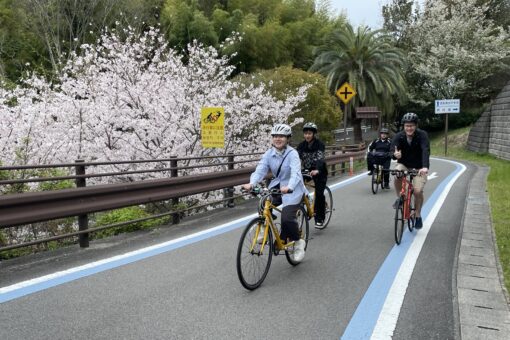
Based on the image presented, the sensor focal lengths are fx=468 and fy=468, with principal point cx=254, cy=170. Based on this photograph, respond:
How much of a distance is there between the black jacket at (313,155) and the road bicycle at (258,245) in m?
2.54

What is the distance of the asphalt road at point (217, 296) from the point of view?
12.4ft

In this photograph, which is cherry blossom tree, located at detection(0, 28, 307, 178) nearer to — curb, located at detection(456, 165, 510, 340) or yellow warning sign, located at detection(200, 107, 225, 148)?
yellow warning sign, located at detection(200, 107, 225, 148)

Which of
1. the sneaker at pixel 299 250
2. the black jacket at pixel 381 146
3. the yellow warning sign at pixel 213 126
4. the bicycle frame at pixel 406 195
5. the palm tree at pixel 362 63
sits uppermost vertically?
the palm tree at pixel 362 63

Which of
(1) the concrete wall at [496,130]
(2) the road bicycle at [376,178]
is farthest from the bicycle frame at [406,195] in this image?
(1) the concrete wall at [496,130]

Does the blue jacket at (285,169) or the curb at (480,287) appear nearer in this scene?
the curb at (480,287)

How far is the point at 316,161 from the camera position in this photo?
300 inches

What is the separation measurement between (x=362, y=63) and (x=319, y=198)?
30.0m

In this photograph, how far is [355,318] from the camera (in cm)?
407

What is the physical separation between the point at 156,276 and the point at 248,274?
109 centimetres

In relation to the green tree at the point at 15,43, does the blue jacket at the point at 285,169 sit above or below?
below

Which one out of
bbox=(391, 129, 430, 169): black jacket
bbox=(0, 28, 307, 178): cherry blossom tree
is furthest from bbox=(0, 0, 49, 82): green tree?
bbox=(391, 129, 430, 169): black jacket

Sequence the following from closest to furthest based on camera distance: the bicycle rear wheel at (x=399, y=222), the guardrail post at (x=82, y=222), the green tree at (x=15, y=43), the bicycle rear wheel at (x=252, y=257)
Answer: the bicycle rear wheel at (x=252, y=257)
the guardrail post at (x=82, y=222)
the bicycle rear wheel at (x=399, y=222)
the green tree at (x=15, y=43)

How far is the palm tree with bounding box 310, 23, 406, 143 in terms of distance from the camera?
117ft

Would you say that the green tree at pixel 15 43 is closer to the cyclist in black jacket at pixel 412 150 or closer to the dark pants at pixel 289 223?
the cyclist in black jacket at pixel 412 150
